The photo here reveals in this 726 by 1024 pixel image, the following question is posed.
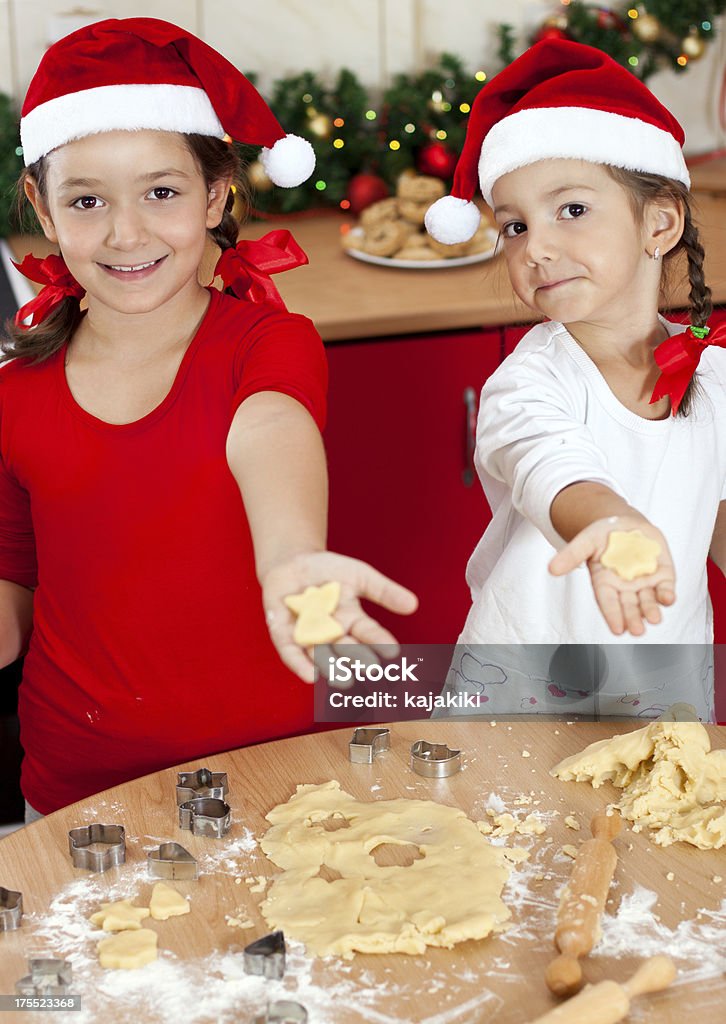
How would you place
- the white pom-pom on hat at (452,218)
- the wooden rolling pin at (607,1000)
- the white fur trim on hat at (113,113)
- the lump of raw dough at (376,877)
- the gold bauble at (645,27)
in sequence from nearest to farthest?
the wooden rolling pin at (607,1000), the lump of raw dough at (376,877), the white fur trim on hat at (113,113), the white pom-pom on hat at (452,218), the gold bauble at (645,27)

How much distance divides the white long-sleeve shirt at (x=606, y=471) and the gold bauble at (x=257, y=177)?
4.25 feet

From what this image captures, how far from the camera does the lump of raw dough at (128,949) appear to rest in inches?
38.7

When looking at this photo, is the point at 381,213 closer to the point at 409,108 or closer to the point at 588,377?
the point at 409,108

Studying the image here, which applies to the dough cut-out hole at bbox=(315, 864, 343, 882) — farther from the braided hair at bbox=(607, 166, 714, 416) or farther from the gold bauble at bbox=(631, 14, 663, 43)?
the gold bauble at bbox=(631, 14, 663, 43)

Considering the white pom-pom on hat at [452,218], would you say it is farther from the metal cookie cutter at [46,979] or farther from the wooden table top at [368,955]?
the metal cookie cutter at [46,979]

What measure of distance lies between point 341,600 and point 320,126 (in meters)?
1.97

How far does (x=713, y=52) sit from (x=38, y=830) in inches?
104

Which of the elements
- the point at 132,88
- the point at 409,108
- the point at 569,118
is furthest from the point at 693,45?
the point at 132,88

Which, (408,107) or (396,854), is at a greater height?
(408,107)

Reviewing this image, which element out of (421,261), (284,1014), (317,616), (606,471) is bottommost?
(284,1014)

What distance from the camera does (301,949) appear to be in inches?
39.6

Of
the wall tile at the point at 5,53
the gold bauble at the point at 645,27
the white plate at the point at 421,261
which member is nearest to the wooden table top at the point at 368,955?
the white plate at the point at 421,261

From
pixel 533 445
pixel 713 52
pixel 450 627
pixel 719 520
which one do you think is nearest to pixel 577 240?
pixel 533 445

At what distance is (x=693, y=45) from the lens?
2.89 metres
